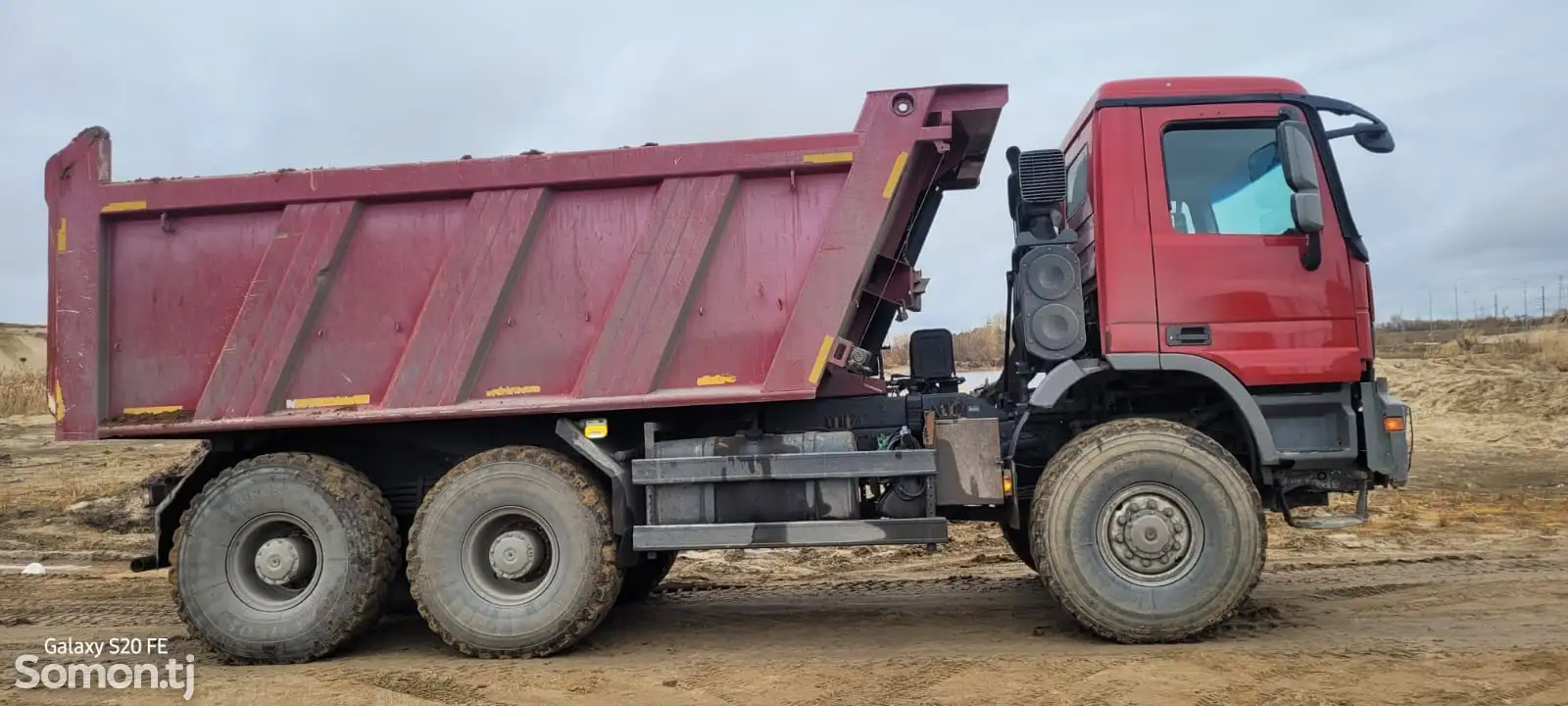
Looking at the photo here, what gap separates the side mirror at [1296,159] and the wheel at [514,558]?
4.19m

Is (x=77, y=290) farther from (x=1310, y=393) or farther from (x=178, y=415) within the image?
(x=1310, y=393)

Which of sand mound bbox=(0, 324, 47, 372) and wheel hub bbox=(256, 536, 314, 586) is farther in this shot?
sand mound bbox=(0, 324, 47, 372)

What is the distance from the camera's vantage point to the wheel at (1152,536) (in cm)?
486

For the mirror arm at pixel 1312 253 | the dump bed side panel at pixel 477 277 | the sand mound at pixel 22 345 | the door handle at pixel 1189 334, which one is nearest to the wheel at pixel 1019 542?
the door handle at pixel 1189 334

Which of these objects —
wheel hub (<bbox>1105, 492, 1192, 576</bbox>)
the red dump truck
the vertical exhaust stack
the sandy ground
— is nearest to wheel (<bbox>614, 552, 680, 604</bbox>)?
the sandy ground

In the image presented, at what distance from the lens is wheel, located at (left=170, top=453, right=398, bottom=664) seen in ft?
17.3

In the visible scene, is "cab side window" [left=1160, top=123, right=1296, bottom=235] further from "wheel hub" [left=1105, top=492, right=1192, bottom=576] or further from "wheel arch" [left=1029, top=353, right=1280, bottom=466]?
"wheel hub" [left=1105, top=492, right=1192, bottom=576]

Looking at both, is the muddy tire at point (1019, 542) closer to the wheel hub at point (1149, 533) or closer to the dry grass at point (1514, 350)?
the wheel hub at point (1149, 533)

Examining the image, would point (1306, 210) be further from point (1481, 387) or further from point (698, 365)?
point (1481, 387)

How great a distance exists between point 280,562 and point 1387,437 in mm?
6392

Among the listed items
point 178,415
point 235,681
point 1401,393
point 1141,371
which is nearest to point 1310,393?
point 1141,371

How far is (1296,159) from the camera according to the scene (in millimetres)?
4770

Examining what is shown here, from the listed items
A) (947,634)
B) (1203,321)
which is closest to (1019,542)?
(947,634)

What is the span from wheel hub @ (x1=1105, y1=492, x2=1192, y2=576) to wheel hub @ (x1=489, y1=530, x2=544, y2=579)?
328cm
